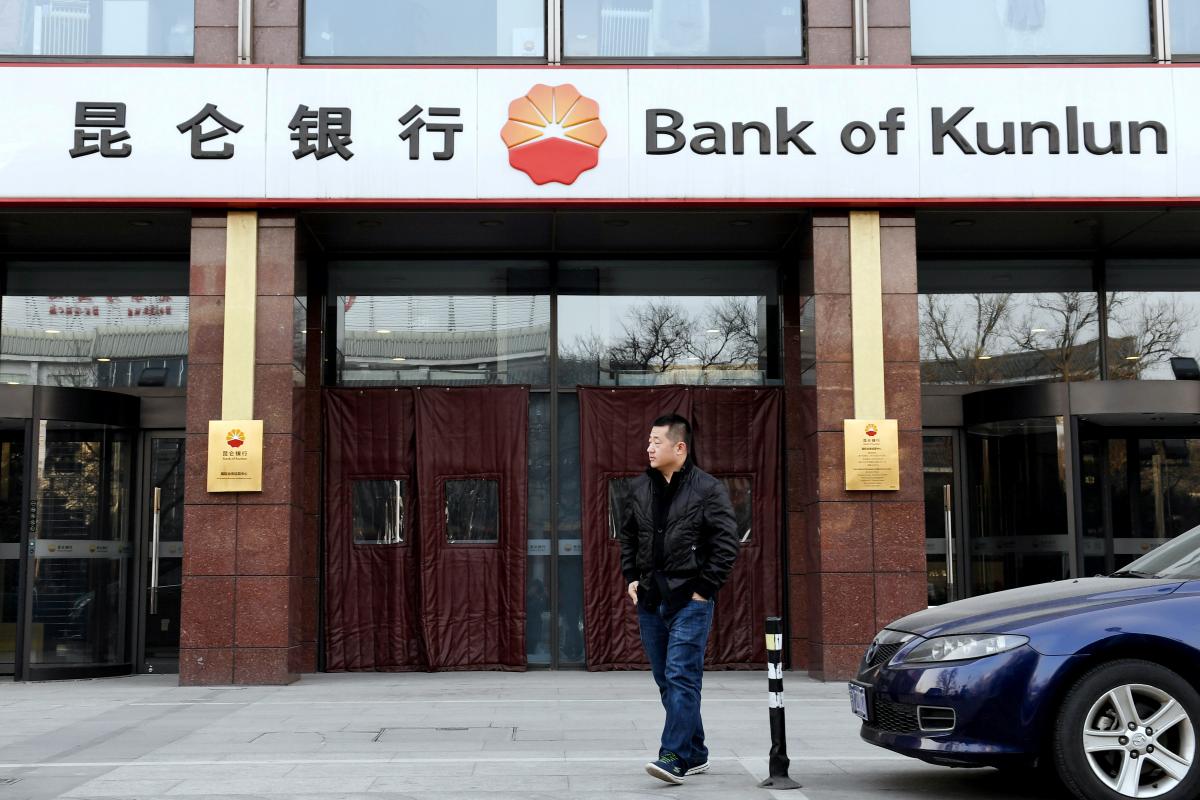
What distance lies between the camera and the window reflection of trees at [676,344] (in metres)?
14.6

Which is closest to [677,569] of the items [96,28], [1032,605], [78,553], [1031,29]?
[1032,605]

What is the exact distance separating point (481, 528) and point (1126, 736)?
8.82 meters

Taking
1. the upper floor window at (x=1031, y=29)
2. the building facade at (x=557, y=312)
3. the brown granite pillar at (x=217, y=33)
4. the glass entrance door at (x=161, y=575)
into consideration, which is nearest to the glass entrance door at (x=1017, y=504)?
the building facade at (x=557, y=312)

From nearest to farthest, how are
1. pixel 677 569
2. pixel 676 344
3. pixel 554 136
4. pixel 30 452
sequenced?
pixel 677 569 < pixel 554 136 < pixel 30 452 < pixel 676 344

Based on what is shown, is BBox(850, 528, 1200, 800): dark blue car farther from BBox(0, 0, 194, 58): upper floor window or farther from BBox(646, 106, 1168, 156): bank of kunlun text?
BBox(0, 0, 194, 58): upper floor window

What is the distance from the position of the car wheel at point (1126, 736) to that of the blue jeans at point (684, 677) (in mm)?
1826

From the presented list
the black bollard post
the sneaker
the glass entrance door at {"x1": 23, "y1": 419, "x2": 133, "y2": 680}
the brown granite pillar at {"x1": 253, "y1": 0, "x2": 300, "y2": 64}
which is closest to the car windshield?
the black bollard post

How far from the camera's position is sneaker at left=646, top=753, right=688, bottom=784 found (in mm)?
7039

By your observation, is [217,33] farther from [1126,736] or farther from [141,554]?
[1126,736]

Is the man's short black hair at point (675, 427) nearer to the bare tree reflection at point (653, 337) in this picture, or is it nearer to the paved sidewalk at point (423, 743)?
the paved sidewalk at point (423, 743)

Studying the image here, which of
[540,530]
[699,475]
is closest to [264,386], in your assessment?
[540,530]

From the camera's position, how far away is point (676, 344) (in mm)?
14711

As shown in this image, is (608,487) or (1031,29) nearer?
(1031,29)

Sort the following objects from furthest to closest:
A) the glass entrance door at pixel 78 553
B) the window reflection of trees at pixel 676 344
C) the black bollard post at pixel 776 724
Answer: the window reflection of trees at pixel 676 344 → the glass entrance door at pixel 78 553 → the black bollard post at pixel 776 724
